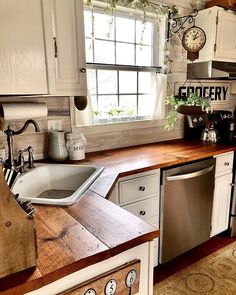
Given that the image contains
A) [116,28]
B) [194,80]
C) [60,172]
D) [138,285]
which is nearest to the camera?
Result: [138,285]

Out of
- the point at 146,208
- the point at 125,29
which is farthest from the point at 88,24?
the point at 146,208

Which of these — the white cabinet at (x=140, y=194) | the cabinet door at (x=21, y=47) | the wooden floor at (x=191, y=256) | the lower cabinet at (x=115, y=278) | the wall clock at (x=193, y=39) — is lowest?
the wooden floor at (x=191, y=256)

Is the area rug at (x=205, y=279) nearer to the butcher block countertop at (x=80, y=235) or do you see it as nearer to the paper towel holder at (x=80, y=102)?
the butcher block countertop at (x=80, y=235)

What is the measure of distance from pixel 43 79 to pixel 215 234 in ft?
6.75

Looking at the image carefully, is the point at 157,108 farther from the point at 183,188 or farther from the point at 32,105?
the point at 32,105

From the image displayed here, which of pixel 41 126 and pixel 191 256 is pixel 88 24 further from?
pixel 191 256

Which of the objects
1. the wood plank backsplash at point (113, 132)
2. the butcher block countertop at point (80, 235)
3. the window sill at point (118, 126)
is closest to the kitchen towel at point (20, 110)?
the wood plank backsplash at point (113, 132)

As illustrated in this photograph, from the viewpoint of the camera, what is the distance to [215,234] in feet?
7.66

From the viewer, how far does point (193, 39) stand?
7.57 feet

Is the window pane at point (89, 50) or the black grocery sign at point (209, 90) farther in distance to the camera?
the black grocery sign at point (209, 90)

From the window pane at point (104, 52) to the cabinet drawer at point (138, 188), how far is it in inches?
42.0

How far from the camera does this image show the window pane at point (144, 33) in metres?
2.21

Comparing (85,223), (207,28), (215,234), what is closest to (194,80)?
(207,28)

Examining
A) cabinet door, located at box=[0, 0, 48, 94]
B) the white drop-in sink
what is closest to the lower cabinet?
the white drop-in sink
